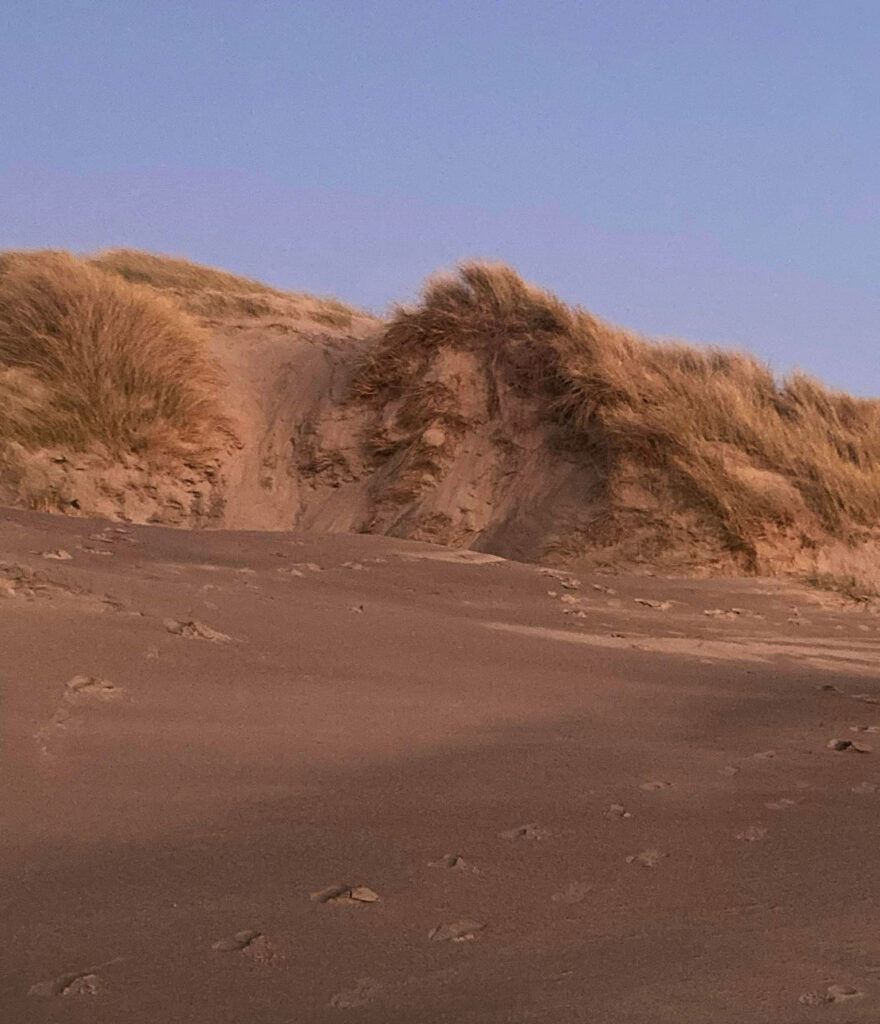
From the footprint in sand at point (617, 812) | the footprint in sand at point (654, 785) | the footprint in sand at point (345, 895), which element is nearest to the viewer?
the footprint in sand at point (345, 895)

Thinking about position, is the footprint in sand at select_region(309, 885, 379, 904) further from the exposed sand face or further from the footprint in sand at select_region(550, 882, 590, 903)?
the footprint in sand at select_region(550, 882, 590, 903)

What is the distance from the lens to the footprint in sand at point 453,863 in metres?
2.85

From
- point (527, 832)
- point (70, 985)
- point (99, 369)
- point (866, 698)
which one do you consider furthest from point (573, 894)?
point (99, 369)

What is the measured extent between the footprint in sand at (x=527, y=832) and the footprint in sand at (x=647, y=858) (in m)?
0.24

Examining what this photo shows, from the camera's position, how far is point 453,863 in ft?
9.44

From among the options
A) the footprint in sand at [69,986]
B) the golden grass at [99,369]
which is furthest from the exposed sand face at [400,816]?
the golden grass at [99,369]

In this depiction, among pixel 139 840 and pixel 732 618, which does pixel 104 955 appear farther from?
pixel 732 618

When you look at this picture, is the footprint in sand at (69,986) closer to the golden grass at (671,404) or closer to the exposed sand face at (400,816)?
the exposed sand face at (400,816)

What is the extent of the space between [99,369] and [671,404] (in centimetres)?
544

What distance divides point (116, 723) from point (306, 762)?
575mm

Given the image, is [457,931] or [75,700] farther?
[75,700]

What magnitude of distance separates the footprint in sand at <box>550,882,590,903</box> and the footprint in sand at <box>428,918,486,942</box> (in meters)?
0.22

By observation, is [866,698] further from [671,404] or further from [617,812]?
[671,404]

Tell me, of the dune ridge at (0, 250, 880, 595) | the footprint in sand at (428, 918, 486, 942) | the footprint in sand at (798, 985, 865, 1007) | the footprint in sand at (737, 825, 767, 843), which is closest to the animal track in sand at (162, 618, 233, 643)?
the footprint in sand at (737, 825, 767, 843)
